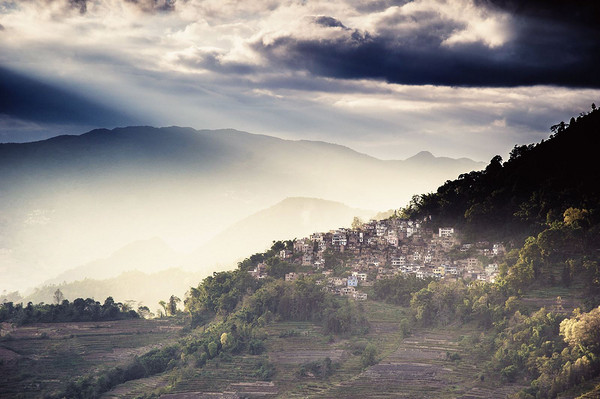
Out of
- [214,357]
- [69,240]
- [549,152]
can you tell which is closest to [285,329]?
[214,357]

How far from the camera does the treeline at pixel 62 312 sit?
42.8m

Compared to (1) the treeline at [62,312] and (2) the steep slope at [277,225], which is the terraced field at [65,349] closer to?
(1) the treeline at [62,312]

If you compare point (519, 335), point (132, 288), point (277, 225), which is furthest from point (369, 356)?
point (277, 225)

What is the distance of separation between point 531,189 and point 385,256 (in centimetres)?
881

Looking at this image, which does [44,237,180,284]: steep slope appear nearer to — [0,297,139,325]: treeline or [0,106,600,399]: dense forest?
[0,297,139,325]: treeline

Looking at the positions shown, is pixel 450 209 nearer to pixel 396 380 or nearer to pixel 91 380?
pixel 396 380

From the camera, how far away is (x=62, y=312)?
4419 centimetres

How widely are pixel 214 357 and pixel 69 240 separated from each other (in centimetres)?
16942

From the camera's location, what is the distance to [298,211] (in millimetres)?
146500

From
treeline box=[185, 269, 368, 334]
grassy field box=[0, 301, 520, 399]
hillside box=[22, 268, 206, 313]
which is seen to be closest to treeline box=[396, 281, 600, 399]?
grassy field box=[0, 301, 520, 399]

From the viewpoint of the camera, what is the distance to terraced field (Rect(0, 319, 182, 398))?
36.8 meters

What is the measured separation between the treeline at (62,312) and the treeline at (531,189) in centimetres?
2034

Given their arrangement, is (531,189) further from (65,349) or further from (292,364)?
(65,349)

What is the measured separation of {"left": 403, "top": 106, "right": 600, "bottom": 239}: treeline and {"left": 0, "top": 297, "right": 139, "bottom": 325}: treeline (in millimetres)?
20339
